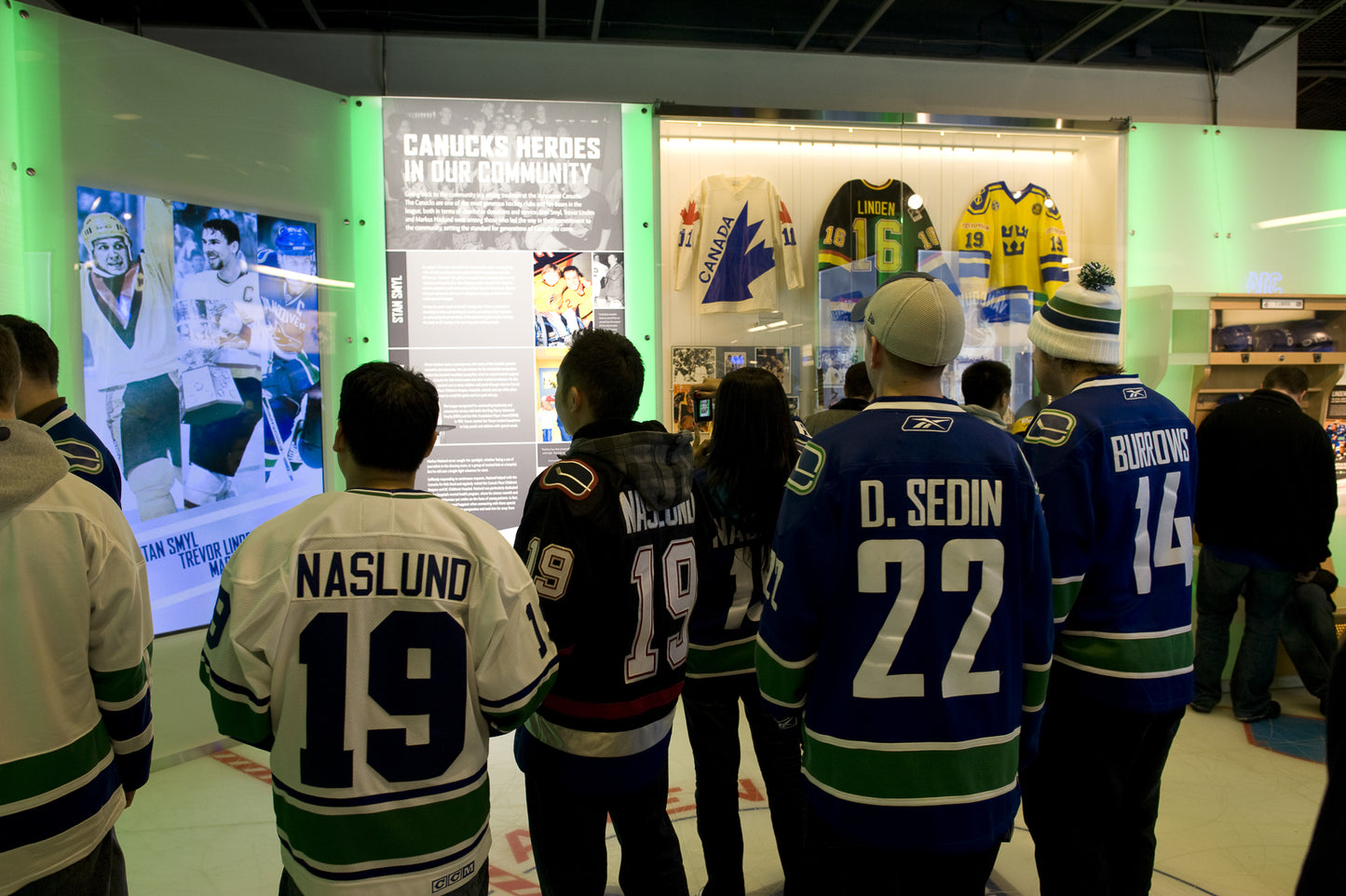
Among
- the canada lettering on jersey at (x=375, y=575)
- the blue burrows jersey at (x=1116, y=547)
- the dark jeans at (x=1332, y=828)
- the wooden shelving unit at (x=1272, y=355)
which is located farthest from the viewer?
the wooden shelving unit at (x=1272, y=355)

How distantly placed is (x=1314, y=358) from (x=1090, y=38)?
2.47 m

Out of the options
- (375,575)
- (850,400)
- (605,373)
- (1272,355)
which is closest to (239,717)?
(375,575)

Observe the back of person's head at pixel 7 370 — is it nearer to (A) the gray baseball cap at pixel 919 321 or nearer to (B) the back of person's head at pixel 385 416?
(B) the back of person's head at pixel 385 416

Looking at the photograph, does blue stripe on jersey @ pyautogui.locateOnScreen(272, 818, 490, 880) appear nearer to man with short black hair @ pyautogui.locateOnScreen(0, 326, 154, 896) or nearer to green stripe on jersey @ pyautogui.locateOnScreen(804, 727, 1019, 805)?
man with short black hair @ pyautogui.locateOnScreen(0, 326, 154, 896)

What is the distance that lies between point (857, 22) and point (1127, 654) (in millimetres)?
4519

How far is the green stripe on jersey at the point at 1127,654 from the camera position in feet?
6.44

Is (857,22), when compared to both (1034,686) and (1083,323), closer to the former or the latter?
(1083,323)

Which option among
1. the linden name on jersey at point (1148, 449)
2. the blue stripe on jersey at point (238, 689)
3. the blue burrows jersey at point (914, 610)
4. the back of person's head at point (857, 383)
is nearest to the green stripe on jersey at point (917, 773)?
the blue burrows jersey at point (914, 610)

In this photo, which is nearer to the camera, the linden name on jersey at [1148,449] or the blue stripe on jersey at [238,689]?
the blue stripe on jersey at [238,689]

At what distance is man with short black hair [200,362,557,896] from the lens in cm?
133

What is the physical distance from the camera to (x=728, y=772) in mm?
2223

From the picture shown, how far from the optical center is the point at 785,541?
59.3 inches

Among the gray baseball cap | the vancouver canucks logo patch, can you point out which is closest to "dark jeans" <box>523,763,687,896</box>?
the gray baseball cap

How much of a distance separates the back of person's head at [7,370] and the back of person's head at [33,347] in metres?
0.76
